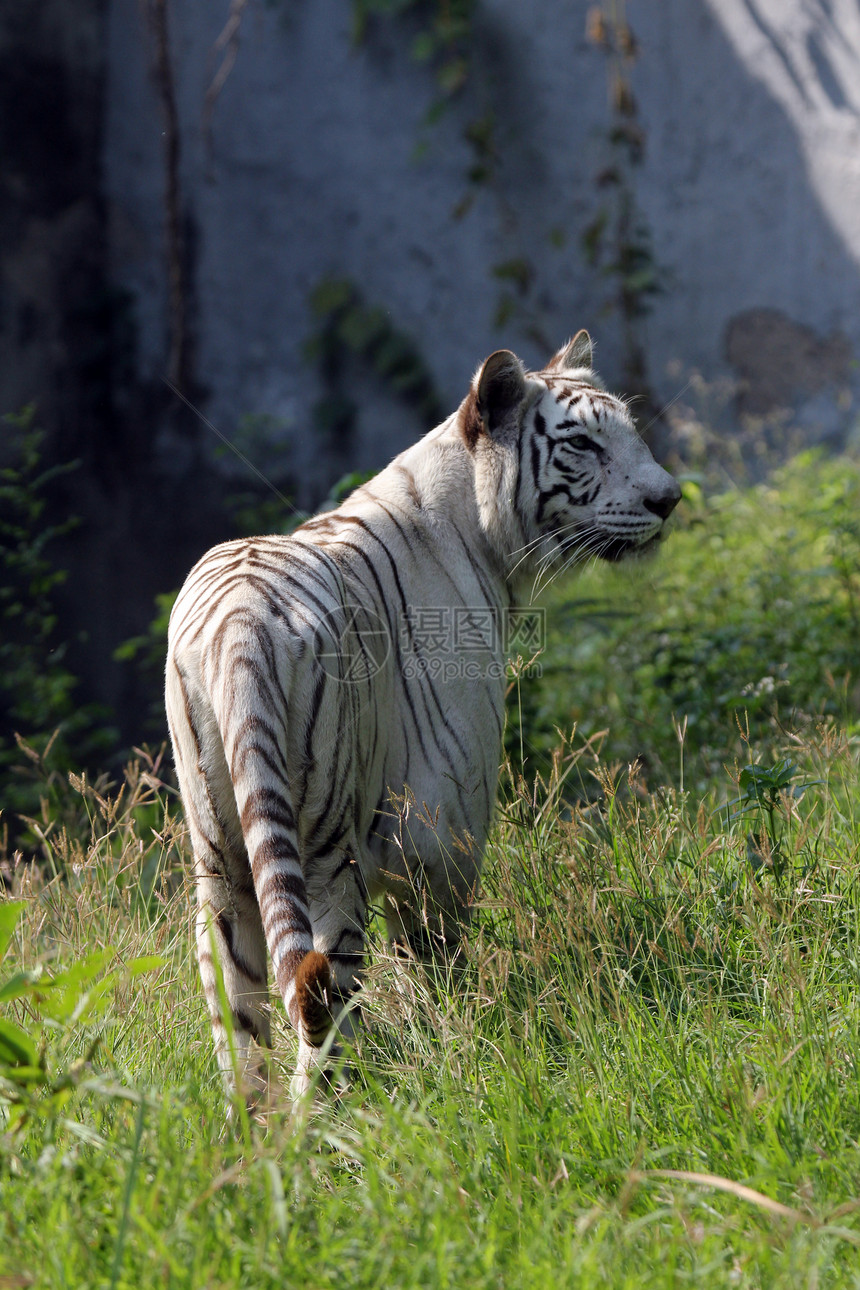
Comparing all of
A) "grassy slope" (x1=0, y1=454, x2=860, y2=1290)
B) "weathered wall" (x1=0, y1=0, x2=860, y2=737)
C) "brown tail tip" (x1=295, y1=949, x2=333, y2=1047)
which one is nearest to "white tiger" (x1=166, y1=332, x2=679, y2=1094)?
"brown tail tip" (x1=295, y1=949, x2=333, y2=1047)

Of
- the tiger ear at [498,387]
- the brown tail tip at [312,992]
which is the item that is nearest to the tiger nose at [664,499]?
the tiger ear at [498,387]

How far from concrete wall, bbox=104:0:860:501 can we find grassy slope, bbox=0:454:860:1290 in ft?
19.7

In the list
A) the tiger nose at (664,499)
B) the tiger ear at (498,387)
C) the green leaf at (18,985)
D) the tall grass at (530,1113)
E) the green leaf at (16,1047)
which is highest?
the tiger ear at (498,387)

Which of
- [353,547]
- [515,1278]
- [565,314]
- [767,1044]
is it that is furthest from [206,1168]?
[565,314]

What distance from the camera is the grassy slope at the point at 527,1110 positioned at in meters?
1.57

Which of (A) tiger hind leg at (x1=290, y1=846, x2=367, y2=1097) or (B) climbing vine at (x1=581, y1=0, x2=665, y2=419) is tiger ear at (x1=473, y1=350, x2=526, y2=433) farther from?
(B) climbing vine at (x1=581, y1=0, x2=665, y2=419)

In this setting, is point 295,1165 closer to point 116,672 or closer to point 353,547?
point 353,547

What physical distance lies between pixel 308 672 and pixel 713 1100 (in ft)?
3.61

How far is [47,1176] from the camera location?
1663 millimetres

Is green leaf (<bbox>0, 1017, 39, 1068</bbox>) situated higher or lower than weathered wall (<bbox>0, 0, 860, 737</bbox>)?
lower

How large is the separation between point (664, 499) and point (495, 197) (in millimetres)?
6501

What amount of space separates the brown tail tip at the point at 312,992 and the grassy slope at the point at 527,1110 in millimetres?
139

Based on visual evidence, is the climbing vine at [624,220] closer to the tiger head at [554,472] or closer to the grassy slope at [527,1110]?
the tiger head at [554,472]

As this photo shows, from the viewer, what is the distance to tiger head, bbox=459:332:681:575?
2.90m
